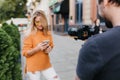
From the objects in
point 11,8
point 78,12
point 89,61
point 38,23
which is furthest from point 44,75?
point 11,8

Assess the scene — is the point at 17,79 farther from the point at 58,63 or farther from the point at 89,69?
the point at 58,63

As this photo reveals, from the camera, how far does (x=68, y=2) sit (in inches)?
1577

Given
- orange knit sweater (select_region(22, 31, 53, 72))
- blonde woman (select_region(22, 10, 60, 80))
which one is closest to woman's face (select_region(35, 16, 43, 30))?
blonde woman (select_region(22, 10, 60, 80))

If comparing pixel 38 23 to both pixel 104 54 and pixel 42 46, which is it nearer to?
pixel 42 46

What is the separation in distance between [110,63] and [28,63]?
12.4 feet

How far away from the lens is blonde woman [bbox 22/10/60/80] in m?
5.67

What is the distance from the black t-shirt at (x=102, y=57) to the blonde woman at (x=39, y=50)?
359cm

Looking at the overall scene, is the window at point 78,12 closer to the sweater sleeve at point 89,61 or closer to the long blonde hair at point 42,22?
the long blonde hair at point 42,22

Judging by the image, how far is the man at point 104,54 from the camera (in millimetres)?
1981

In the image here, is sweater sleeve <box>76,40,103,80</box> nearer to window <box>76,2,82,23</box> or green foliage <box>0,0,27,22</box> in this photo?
window <box>76,2,82,23</box>

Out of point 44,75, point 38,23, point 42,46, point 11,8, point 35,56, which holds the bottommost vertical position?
point 11,8

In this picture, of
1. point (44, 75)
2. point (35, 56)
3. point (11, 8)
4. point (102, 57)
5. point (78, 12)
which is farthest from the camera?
point (11, 8)

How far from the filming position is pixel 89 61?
6.55 feet

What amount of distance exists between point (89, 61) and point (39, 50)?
143 inches
